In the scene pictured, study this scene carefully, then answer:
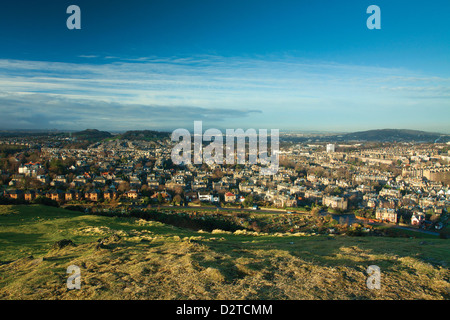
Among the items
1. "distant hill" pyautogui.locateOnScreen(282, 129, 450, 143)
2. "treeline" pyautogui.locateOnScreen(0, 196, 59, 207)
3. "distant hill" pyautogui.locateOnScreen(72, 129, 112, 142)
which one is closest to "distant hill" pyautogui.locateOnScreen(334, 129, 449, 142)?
"distant hill" pyautogui.locateOnScreen(282, 129, 450, 143)

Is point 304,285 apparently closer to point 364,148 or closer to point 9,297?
point 9,297

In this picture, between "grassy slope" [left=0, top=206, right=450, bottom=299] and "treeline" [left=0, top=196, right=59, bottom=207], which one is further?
"treeline" [left=0, top=196, right=59, bottom=207]

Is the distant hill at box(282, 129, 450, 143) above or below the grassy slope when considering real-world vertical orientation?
above

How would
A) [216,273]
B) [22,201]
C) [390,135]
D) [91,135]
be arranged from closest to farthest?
[216,273] → [22,201] → [91,135] → [390,135]

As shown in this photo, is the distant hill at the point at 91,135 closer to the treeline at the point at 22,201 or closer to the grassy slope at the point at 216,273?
the treeline at the point at 22,201

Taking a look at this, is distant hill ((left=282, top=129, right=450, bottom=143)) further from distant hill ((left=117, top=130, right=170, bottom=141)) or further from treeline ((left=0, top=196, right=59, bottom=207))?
treeline ((left=0, top=196, right=59, bottom=207))

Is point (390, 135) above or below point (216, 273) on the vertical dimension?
above

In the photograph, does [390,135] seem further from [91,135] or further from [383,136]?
[91,135]

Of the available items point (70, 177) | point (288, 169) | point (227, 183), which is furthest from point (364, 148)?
point (70, 177)

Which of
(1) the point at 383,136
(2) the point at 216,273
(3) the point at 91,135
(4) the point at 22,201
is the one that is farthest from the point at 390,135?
(2) the point at 216,273

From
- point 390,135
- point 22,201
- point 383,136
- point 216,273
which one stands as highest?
point 390,135
